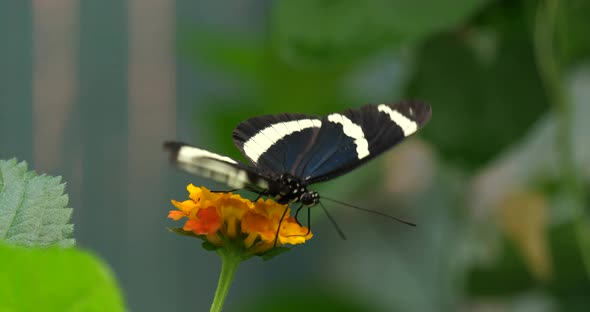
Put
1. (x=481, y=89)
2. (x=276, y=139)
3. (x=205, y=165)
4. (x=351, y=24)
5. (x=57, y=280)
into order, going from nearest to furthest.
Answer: (x=57, y=280) → (x=205, y=165) → (x=276, y=139) → (x=351, y=24) → (x=481, y=89)

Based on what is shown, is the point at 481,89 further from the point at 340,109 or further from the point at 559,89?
the point at 340,109

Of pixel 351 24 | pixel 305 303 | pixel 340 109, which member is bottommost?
pixel 305 303

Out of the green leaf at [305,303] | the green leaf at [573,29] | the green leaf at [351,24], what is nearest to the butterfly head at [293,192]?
the green leaf at [351,24]

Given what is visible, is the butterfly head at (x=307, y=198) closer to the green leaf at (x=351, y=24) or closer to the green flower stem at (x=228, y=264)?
the green flower stem at (x=228, y=264)

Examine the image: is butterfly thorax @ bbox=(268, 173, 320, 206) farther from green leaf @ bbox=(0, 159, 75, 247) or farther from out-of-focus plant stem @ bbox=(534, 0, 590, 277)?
out-of-focus plant stem @ bbox=(534, 0, 590, 277)

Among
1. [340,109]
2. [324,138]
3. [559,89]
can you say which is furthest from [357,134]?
[340,109]

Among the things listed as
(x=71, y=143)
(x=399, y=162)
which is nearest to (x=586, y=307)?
(x=399, y=162)

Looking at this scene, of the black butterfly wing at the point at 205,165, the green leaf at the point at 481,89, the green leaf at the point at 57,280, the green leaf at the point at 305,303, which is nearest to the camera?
the green leaf at the point at 57,280
